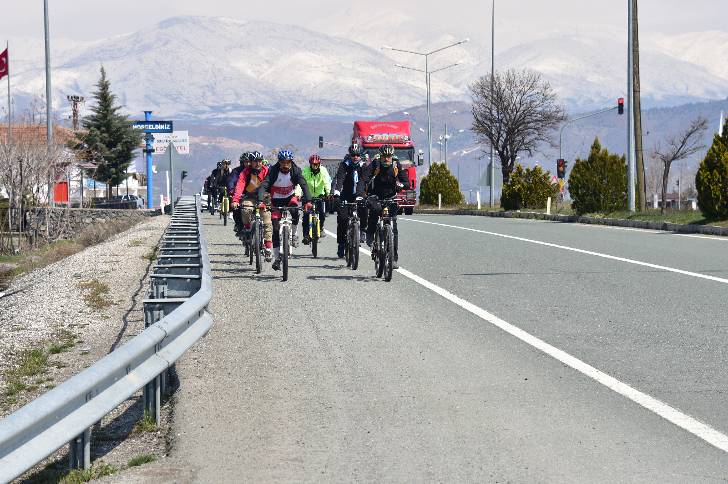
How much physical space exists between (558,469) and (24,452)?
256cm

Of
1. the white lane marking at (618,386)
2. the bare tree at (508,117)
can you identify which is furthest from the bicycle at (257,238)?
the bare tree at (508,117)

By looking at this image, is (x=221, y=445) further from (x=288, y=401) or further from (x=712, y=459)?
(x=712, y=459)

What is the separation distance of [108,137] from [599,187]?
229 ft

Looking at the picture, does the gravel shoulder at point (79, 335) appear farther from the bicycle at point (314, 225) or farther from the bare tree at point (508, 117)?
the bare tree at point (508, 117)

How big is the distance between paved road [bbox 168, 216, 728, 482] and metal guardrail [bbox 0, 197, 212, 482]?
447mm

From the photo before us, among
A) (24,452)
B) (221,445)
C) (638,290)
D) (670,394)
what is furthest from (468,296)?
(24,452)

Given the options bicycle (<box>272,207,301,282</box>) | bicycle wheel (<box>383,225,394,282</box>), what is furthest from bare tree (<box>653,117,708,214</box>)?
Answer: bicycle wheel (<box>383,225,394,282</box>)

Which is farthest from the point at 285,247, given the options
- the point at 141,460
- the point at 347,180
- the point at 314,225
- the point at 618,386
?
the point at 141,460

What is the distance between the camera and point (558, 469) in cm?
636

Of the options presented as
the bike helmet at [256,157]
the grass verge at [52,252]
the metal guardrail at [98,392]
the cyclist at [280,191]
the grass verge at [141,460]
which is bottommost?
the grass verge at [52,252]

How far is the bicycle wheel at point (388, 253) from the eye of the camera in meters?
17.2

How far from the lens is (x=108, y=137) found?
344ft

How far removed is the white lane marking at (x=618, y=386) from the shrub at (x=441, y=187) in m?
57.1

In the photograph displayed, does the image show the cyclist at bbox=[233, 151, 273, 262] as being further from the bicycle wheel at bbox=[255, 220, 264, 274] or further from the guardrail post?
the guardrail post
